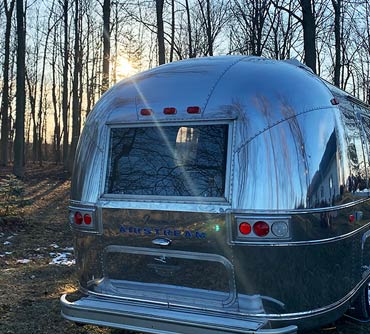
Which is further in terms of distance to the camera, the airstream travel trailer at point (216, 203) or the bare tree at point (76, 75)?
the bare tree at point (76, 75)

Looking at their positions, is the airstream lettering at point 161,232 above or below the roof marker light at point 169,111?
below

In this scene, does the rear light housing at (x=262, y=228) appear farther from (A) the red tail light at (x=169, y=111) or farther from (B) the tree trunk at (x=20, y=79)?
(B) the tree trunk at (x=20, y=79)

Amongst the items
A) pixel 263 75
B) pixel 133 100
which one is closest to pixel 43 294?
pixel 133 100

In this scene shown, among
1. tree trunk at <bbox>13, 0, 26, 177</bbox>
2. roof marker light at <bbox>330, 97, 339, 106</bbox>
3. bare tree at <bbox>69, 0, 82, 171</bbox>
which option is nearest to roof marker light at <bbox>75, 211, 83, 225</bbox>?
roof marker light at <bbox>330, 97, 339, 106</bbox>

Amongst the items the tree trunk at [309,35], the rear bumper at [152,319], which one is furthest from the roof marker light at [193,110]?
the tree trunk at [309,35]

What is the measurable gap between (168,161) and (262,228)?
3.28ft

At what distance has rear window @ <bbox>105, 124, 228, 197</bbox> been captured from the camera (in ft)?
12.7

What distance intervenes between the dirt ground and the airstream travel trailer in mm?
957

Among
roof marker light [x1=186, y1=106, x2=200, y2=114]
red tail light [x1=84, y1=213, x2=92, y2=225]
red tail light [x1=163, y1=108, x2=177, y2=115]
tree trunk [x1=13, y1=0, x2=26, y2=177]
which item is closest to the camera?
roof marker light [x1=186, y1=106, x2=200, y2=114]

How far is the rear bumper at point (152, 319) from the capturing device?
3.57 m

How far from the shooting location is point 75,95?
80.2 feet

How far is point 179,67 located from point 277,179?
146cm

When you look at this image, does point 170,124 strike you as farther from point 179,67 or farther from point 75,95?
point 75,95

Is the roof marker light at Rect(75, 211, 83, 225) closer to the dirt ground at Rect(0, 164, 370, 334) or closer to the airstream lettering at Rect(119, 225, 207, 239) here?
the airstream lettering at Rect(119, 225, 207, 239)
